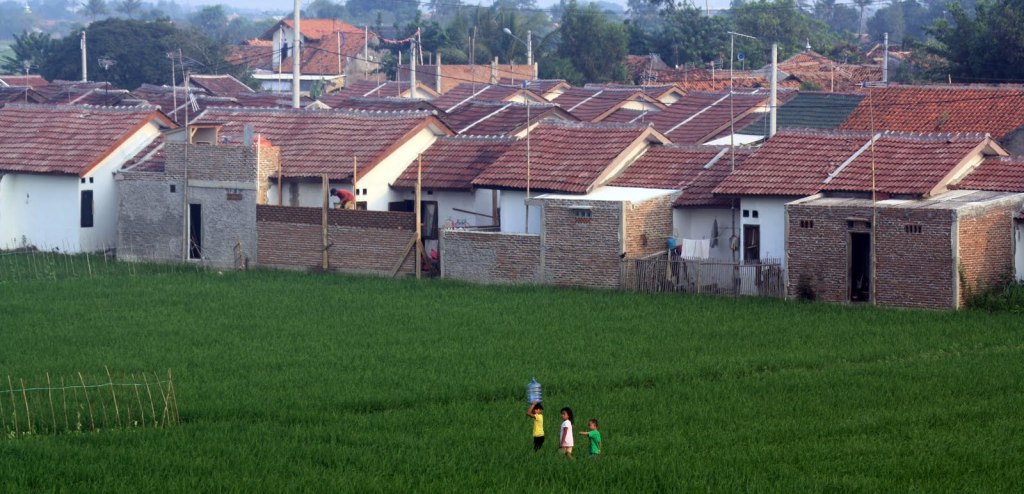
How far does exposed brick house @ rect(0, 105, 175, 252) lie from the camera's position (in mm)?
39750

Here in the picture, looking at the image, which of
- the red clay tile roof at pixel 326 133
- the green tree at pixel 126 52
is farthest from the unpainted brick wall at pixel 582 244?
the green tree at pixel 126 52

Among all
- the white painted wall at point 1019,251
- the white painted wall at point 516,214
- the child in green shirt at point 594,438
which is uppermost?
the white painted wall at point 516,214

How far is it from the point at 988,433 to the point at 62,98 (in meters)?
47.4

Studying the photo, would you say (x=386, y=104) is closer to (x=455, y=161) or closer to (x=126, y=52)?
→ (x=455, y=161)

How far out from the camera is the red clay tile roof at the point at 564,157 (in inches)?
1380

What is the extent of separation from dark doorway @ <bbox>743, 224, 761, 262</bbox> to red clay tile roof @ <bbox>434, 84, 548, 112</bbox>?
921 inches

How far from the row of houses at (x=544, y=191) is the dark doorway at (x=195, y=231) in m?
0.05

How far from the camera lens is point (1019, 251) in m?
29.8

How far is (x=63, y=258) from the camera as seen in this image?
127ft

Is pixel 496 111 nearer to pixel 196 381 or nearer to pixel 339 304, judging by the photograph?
pixel 339 304

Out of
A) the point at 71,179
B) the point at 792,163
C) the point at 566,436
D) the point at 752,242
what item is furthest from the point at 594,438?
the point at 71,179

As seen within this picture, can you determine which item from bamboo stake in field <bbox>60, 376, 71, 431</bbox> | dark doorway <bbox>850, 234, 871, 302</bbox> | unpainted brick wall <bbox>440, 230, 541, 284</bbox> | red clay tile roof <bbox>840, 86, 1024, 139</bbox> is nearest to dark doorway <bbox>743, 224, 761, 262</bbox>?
dark doorway <bbox>850, 234, 871, 302</bbox>

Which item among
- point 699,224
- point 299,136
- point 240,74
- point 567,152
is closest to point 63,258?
point 299,136

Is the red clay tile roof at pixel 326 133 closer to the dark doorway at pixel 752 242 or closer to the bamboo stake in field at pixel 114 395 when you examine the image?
the dark doorway at pixel 752 242
